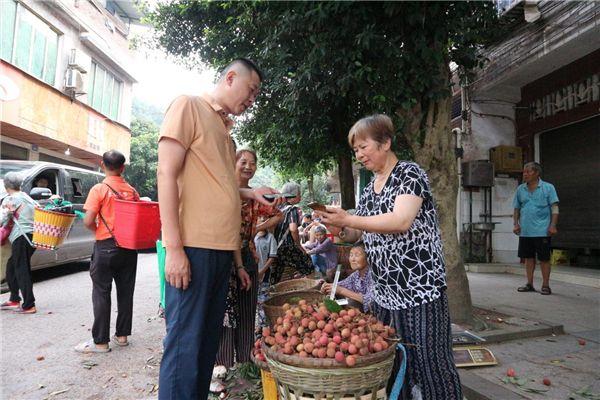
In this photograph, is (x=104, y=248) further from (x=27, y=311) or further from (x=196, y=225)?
(x=196, y=225)

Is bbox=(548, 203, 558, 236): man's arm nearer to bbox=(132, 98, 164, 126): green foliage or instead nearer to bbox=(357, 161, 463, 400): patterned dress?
bbox=(357, 161, 463, 400): patterned dress

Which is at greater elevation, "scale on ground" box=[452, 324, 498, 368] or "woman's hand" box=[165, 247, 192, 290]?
"woman's hand" box=[165, 247, 192, 290]

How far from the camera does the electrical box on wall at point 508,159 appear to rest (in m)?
10.0

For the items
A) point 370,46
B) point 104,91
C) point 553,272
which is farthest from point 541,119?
point 104,91

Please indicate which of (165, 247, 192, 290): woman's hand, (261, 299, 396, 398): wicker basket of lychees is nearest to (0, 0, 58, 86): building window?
(165, 247, 192, 290): woman's hand

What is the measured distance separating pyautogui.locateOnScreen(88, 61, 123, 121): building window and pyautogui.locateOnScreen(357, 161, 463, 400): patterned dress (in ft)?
58.9

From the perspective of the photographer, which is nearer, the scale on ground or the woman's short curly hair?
the woman's short curly hair

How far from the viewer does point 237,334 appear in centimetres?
327

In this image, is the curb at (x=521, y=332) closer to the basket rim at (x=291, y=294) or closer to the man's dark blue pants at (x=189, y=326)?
the basket rim at (x=291, y=294)

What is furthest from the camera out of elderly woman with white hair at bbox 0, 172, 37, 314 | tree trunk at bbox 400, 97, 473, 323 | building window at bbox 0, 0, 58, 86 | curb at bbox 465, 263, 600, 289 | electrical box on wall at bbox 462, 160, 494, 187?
building window at bbox 0, 0, 58, 86

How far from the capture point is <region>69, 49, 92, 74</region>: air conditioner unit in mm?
14836

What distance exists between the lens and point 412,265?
6.86 feet

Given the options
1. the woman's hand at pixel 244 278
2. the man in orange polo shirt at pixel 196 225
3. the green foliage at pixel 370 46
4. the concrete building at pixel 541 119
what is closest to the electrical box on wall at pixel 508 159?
the concrete building at pixel 541 119

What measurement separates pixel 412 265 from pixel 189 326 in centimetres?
117
